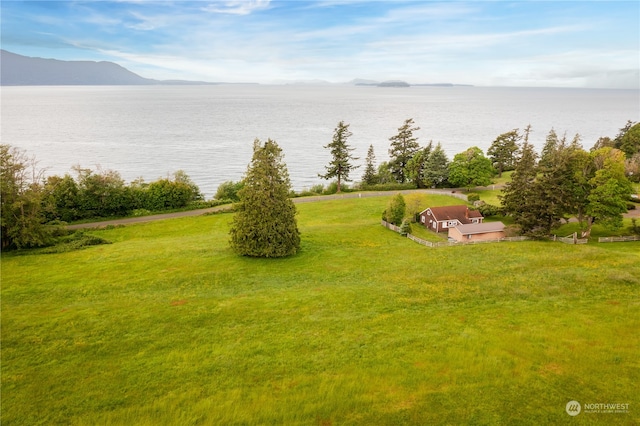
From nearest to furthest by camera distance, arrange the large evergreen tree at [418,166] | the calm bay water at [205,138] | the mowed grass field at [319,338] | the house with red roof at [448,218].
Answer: the mowed grass field at [319,338], the house with red roof at [448,218], the large evergreen tree at [418,166], the calm bay water at [205,138]

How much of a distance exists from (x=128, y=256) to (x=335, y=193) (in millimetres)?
40050

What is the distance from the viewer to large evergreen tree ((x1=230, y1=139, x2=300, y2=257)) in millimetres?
34469

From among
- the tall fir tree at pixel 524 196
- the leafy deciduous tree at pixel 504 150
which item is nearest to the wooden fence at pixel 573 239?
the tall fir tree at pixel 524 196

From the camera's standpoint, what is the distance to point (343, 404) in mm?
15484

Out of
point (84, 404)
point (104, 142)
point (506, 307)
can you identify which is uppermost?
point (104, 142)

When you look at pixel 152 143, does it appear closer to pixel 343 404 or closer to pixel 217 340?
pixel 217 340

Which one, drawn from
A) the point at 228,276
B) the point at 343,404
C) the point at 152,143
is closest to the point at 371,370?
the point at 343,404

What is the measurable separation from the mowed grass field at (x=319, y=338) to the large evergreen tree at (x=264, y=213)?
1431mm

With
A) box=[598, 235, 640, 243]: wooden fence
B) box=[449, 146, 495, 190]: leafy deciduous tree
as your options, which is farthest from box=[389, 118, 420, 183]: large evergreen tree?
box=[598, 235, 640, 243]: wooden fence

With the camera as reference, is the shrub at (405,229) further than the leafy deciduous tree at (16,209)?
Yes

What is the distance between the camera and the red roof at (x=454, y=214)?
47188mm

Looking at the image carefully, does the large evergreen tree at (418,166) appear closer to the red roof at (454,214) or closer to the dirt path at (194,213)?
the dirt path at (194,213)

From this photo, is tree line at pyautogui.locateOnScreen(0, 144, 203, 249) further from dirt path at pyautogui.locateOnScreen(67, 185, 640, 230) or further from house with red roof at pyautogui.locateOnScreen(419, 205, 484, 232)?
house with red roof at pyautogui.locateOnScreen(419, 205, 484, 232)

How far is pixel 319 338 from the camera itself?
2055 centimetres
